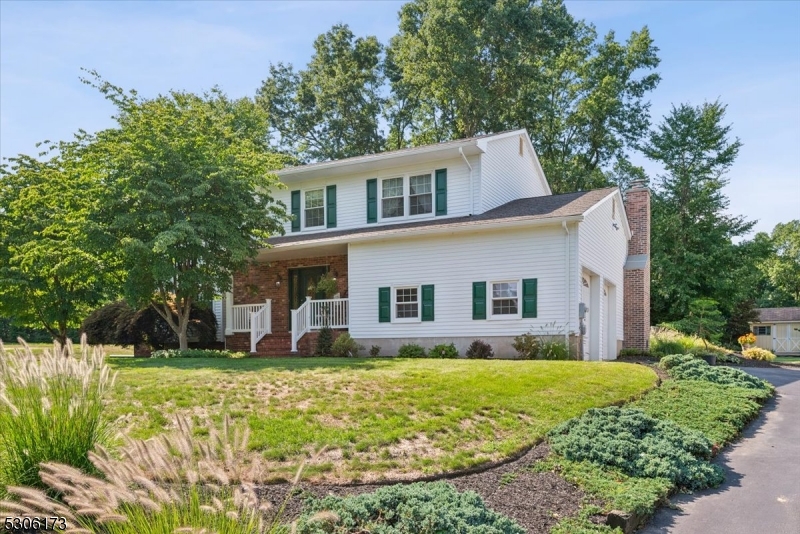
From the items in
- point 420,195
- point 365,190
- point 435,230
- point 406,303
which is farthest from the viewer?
point 365,190

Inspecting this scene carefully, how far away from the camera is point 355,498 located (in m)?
5.62

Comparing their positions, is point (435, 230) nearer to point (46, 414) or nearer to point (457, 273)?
point (457, 273)

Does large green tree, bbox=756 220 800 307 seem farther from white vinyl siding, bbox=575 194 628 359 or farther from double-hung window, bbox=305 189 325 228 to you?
double-hung window, bbox=305 189 325 228

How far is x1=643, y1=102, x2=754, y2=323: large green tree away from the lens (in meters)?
31.1

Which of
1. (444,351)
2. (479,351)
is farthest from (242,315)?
(479,351)

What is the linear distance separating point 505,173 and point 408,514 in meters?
17.8

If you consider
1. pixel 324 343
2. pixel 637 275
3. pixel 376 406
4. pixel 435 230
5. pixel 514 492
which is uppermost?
pixel 435 230

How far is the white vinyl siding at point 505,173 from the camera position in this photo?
20500 mm

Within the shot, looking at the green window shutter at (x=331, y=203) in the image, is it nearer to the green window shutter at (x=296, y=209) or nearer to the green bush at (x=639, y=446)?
the green window shutter at (x=296, y=209)

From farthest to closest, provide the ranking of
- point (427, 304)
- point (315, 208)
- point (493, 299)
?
point (315, 208)
point (427, 304)
point (493, 299)

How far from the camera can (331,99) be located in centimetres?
3784

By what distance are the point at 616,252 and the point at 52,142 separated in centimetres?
1891

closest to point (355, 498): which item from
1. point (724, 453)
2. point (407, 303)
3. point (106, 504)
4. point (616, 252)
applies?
point (106, 504)

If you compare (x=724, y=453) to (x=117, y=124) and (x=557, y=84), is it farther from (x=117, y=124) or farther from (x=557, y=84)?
(x=557, y=84)
